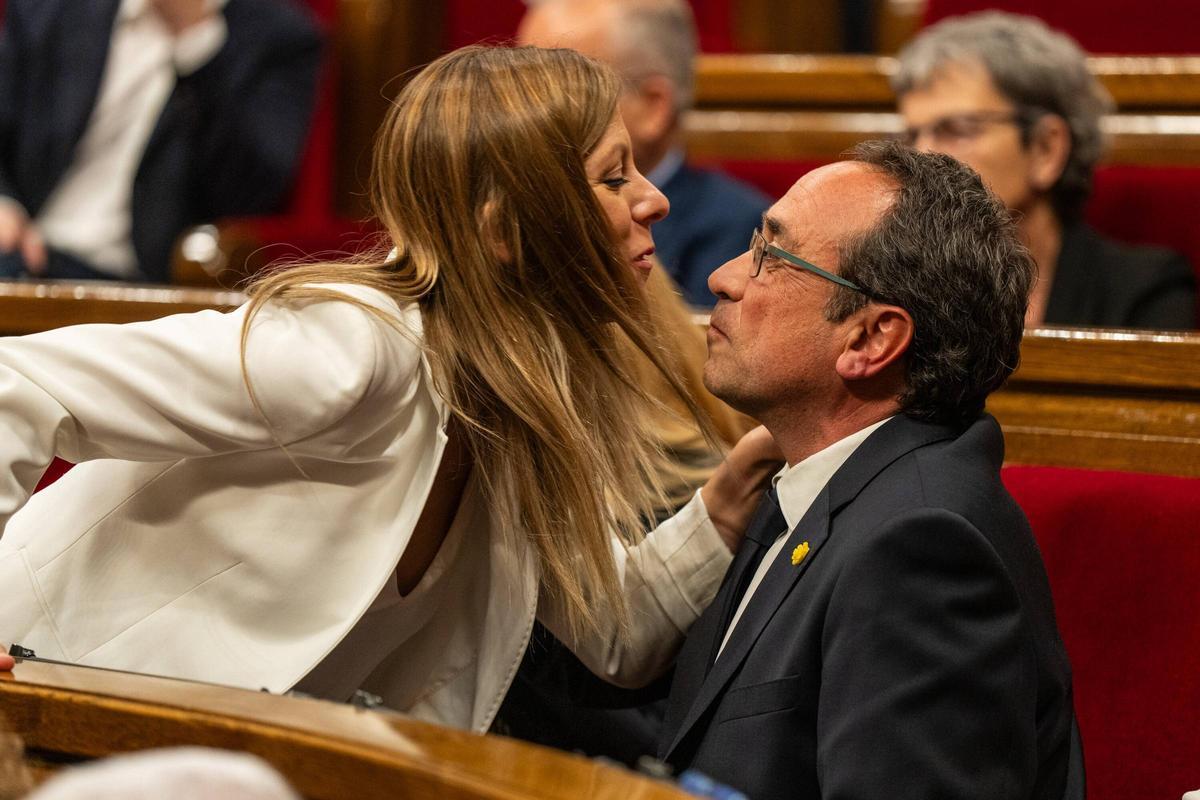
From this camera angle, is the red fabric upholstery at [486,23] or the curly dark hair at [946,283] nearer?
the curly dark hair at [946,283]

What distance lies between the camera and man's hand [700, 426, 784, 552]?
50.1 inches

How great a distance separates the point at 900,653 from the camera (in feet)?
3.06

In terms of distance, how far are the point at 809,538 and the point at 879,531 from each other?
0.11 m

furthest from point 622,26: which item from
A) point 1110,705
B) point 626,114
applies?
point 1110,705

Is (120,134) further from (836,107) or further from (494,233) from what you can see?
(494,233)

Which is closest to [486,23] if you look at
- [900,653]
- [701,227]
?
[701,227]

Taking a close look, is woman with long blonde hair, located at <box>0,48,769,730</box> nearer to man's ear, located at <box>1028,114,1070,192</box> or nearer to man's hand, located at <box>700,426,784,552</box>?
man's hand, located at <box>700,426,784,552</box>

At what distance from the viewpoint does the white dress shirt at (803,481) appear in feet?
3.69

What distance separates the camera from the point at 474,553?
1.29 meters

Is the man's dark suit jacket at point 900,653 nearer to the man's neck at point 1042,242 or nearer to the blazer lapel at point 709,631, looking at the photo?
the blazer lapel at point 709,631

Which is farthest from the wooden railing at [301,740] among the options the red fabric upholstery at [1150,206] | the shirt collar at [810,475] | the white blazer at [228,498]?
the red fabric upholstery at [1150,206]

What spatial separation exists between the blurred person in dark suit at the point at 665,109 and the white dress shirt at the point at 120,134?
2.01ft

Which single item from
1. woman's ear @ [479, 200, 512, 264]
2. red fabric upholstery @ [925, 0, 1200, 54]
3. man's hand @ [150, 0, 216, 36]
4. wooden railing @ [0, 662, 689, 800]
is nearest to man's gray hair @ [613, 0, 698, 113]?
red fabric upholstery @ [925, 0, 1200, 54]

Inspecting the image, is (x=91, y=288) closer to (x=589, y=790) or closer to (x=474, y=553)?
(x=474, y=553)
